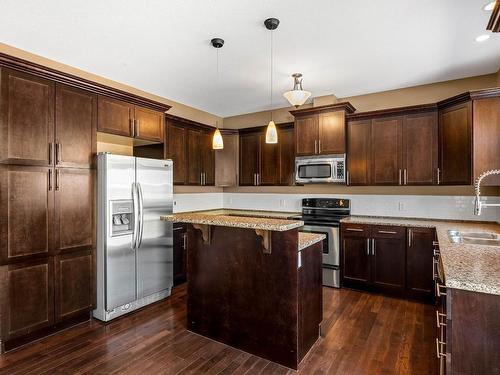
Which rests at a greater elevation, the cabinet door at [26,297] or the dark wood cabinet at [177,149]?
the dark wood cabinet at [177,149]

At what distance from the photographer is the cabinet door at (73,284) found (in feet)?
9.41

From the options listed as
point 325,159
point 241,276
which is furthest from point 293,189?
point 241,276

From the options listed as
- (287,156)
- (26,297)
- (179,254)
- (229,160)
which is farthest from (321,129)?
(26,297)

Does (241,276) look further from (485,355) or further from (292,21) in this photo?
(292,21)

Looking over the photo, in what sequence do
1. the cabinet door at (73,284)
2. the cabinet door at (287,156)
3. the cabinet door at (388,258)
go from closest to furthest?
the cabinet door at (73,284) → the cabinet door at (388,258) → the cabinet door at (287,156)

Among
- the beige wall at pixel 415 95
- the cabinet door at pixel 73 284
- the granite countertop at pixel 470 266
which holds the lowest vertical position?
the cabinet door at pixel 73 284

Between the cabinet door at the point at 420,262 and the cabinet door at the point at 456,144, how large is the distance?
0.73m

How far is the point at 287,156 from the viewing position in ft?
16.1

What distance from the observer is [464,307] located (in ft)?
4.73

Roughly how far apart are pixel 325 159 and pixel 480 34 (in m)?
2.19

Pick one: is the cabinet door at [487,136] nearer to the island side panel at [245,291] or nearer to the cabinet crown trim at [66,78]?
the island side panel at [245,291]

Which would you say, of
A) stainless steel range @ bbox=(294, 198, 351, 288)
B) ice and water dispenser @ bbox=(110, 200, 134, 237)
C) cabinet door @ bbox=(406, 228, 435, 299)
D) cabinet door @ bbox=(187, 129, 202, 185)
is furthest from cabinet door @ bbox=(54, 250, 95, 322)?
cabinet door @ bbox=(406, 228, 435, 299)

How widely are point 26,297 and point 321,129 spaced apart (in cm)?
406

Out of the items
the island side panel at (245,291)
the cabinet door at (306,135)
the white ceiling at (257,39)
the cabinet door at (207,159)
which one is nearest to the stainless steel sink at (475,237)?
the island side panel at (245,291)
